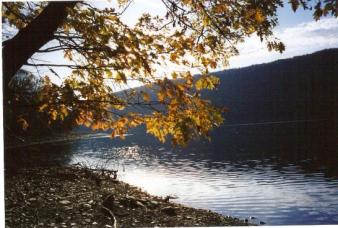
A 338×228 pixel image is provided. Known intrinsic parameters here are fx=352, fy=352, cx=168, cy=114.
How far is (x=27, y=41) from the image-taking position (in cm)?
363

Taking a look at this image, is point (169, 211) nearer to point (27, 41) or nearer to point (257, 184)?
point (27, 41)

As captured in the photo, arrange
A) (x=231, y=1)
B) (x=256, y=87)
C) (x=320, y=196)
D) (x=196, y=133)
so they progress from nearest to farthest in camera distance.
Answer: (x=196, y=133) < (x=231, y=1) < (x=320, y=196) < (x=256, y=87)

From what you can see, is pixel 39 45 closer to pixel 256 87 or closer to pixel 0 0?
pixel 0 0

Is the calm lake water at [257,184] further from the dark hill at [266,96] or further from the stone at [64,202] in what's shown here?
the dark hill at [266,96]

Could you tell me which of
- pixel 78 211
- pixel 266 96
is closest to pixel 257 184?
pixel 78 211

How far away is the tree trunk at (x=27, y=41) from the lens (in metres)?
3.63

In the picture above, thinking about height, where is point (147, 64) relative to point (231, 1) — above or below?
below

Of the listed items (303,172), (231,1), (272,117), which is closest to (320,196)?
(303,172)

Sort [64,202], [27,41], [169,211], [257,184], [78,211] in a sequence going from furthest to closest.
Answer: [257,184] < [169,211] < [64,202] < [78,211] < [27,41]

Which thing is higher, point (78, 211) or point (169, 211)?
point (78, 211)

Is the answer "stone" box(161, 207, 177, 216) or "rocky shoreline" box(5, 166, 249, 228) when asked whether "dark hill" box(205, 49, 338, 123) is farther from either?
"stone" box(161, 207, 177, 216)

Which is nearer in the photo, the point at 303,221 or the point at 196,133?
the point at 196,133

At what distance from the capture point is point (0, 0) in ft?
16.7

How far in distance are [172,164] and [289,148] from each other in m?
14.6
